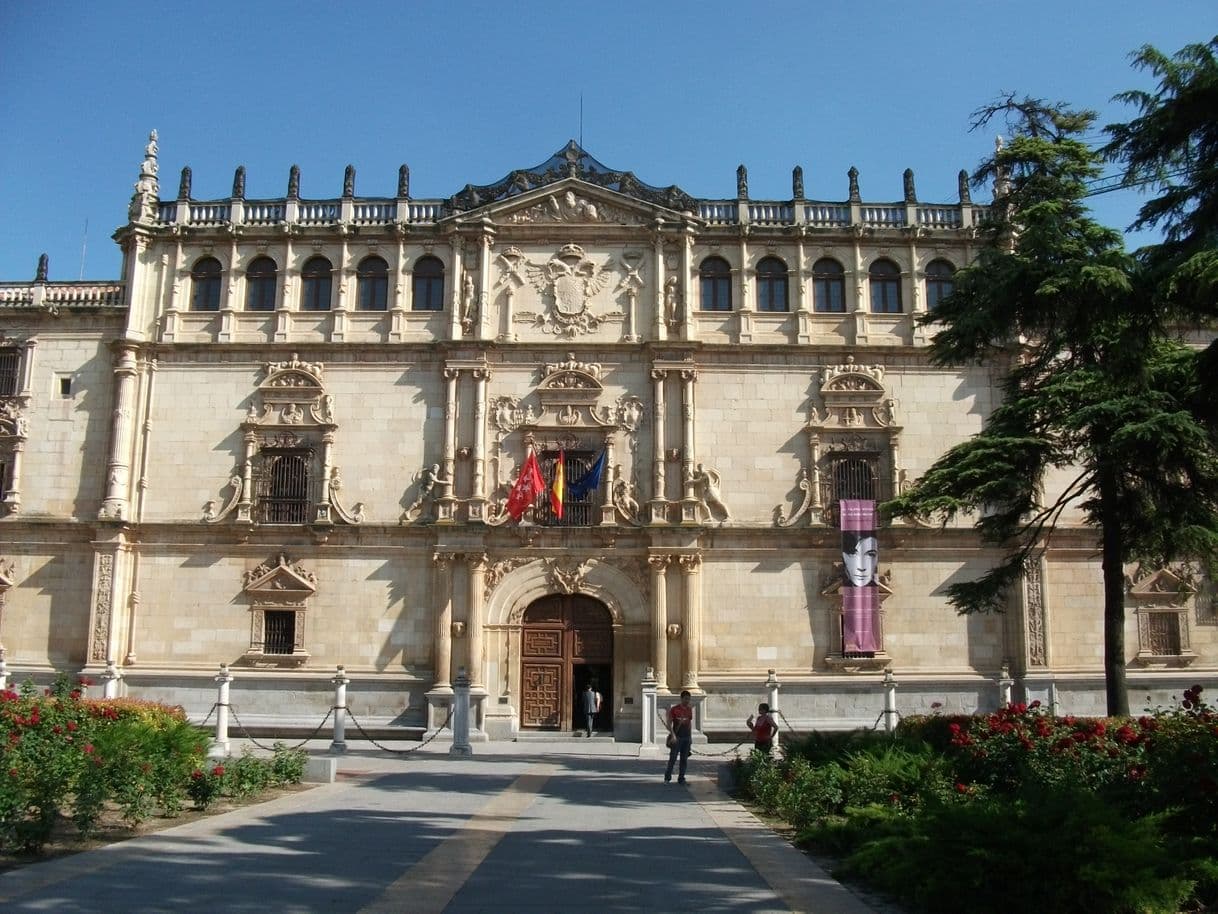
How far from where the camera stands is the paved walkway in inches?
380

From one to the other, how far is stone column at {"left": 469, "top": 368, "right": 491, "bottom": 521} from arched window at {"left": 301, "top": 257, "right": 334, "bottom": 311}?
555cm

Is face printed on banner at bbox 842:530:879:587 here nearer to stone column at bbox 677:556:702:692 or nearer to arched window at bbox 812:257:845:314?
stone column at bbox 677:556:702:692

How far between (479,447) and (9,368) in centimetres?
1488

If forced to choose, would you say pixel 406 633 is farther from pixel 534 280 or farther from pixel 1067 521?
pixel 1067 521

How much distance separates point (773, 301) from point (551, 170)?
7.98 metres

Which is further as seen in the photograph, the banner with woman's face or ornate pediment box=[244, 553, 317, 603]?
ornate pediment box=[244, 553, 317, 603]

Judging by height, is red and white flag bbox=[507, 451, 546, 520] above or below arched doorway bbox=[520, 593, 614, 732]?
above

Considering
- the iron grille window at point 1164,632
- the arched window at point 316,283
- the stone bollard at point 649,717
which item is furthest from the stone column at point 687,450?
the iron grille window at point 1164,632

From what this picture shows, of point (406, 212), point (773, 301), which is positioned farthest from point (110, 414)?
point (773, 301)

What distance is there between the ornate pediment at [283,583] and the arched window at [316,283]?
796 cm

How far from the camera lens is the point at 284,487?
3266 centimetres

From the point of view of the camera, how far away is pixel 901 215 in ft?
112

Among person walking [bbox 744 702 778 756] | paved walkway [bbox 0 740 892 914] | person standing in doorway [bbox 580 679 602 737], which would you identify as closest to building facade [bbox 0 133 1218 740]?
person standing in doorway [bbox 580 679 602 737]

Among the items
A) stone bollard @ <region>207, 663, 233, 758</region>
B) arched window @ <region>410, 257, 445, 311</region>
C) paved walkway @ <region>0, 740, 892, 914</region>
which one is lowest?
paved walkway @ <region>0, 740, 892, 914</region>
